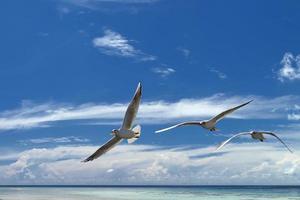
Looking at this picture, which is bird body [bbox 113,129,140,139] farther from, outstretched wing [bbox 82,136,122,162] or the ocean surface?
the ocean surface

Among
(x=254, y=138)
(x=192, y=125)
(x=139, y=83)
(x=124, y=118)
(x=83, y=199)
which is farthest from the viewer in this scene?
(x=83, y=199)

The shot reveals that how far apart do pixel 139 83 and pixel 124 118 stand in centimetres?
177

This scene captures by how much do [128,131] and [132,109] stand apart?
1.02 m

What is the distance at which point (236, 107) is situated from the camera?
2167 centimetres

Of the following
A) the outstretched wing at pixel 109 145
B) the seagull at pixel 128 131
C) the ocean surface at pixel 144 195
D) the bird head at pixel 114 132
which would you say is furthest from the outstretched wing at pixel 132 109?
the ocean surface at pixel 144 195

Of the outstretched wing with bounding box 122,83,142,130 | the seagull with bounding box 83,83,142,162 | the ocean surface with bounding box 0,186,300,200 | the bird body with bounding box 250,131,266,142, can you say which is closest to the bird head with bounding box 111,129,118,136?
the seagull with bounding box 83,83,142,162

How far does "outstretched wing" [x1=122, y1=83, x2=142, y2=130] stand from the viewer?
1619 cm

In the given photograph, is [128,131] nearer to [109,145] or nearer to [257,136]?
[109,145]

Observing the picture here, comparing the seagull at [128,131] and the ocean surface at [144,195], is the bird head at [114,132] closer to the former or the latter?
the seagull at [128,131]

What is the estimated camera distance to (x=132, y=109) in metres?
16.7

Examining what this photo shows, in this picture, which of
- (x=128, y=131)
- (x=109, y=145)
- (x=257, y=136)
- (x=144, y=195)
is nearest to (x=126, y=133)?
(x=128, y=131)

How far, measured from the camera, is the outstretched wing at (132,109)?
637 inches

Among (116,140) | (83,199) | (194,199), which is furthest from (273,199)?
(116,140)

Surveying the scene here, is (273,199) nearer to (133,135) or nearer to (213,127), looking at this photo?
(213,127)
